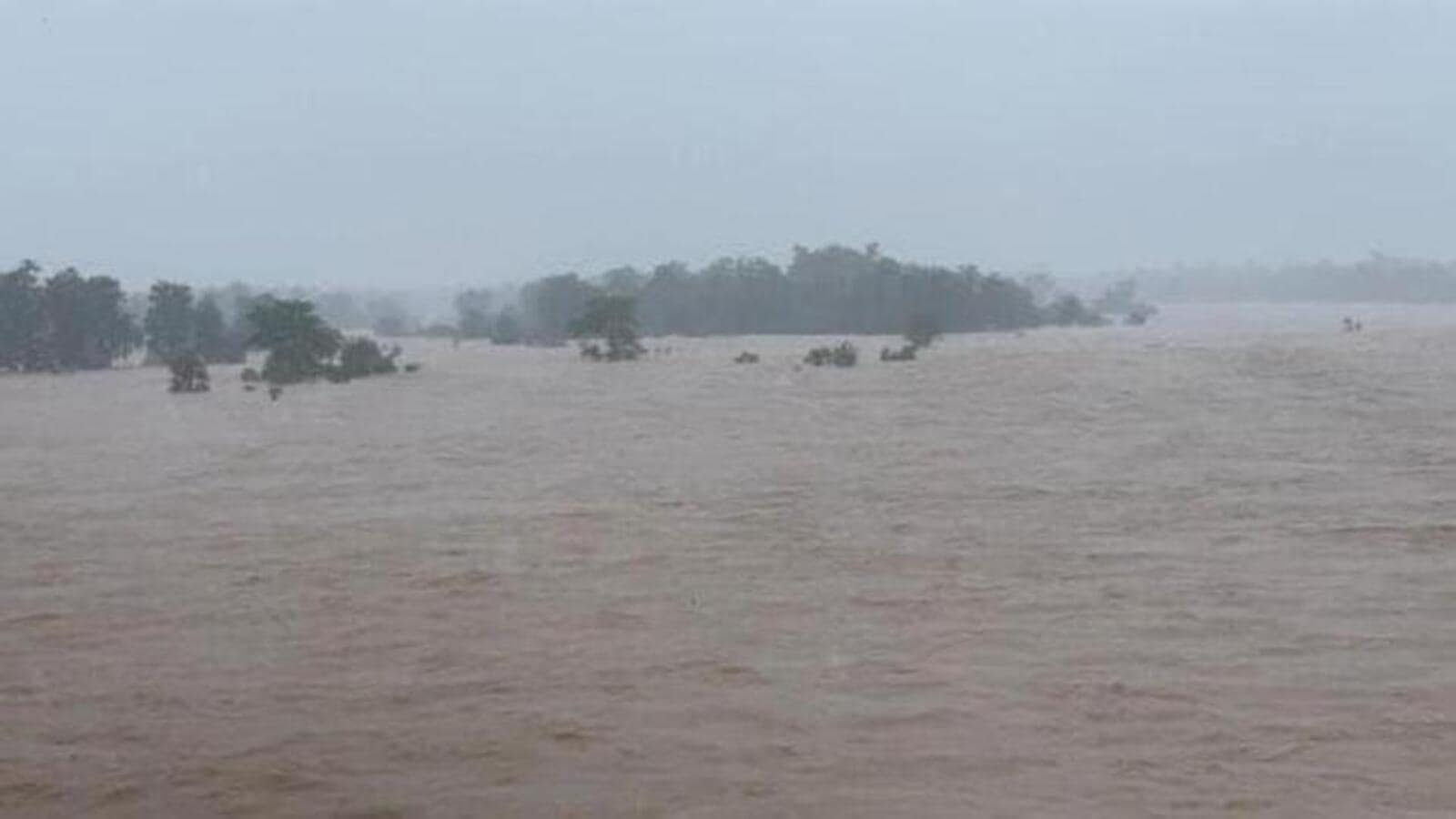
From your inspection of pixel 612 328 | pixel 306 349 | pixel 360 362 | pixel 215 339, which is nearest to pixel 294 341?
pixel 306 349

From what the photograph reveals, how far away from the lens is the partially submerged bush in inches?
806

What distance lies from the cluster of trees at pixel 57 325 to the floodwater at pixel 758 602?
799cm

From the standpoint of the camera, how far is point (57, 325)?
2609 cm

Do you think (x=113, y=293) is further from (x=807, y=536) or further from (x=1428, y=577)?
(x=1428, y=577)

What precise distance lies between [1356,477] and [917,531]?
2.81m

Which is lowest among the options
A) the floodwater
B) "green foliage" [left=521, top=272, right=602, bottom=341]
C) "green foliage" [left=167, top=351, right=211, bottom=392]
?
the floodwater

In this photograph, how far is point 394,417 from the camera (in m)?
17.5

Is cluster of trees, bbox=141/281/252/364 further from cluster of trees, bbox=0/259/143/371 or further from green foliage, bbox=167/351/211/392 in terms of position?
green foliage, bbox=167/351/211/392

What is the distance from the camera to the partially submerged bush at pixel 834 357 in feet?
67.2

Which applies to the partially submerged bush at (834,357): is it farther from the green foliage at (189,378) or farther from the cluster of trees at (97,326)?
the green foliage at (189,378)

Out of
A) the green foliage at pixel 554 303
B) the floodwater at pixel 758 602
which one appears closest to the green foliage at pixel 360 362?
the floodwater at pixel 758 602

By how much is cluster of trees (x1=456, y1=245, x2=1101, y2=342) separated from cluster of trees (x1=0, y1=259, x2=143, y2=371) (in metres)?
5.86

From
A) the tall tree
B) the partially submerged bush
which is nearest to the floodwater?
the partially submerged bush

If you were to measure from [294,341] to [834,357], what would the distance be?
5.53m
